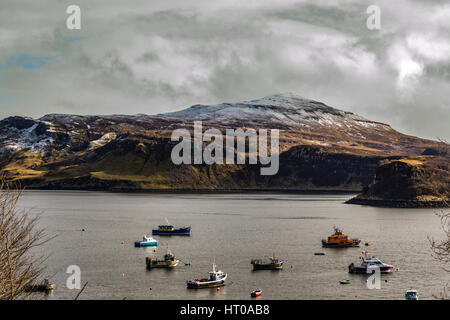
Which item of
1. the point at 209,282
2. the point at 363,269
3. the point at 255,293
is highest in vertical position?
the point at 209,282

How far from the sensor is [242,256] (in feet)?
359

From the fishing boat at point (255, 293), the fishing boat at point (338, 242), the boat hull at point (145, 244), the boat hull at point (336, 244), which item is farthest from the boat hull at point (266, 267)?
the boat hull at point (145, 244)

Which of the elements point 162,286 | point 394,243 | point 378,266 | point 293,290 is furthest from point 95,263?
point 394,243

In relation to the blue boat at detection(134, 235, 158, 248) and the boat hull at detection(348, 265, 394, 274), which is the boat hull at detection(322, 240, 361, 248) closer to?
the boat hull at detection(348, 265, 394, 274)

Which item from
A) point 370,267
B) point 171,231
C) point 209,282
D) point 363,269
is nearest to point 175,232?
point 171,231

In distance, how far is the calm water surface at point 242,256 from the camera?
76.9 meters

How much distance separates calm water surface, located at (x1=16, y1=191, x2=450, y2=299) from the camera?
76875 mm

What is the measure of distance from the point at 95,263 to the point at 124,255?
1233 centimetres

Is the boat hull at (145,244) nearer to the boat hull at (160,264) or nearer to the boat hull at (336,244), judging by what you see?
the boat hull at (160,264)

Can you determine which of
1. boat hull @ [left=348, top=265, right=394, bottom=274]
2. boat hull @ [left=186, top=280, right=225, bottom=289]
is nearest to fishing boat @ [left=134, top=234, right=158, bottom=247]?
boat hull @ [left=186, top=280, right=225, bottom=289]

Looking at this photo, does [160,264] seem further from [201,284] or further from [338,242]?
[338,242]

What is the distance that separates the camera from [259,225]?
16975 centimetres
